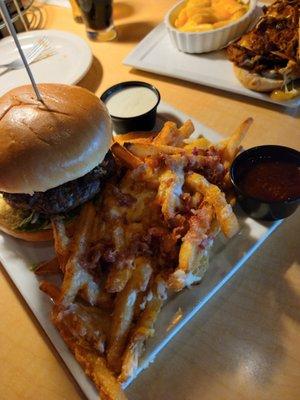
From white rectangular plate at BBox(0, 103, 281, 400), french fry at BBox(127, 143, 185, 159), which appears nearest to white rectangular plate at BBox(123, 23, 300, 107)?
french fry at BBox(127, 143, 185, 159)

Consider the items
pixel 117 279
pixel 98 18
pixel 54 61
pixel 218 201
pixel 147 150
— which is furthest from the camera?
pixel 98 18

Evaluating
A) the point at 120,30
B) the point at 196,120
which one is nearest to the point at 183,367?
the point at 196,120

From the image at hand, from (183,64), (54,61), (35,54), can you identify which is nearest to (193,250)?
(183,64)

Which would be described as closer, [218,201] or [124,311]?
[124,311]

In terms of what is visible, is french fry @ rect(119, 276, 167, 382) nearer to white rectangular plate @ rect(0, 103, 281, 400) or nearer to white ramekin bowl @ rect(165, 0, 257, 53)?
white rectangular plate @ rect(0, 103, 281, 400)

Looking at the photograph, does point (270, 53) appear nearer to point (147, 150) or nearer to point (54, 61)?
point (147, 150)
